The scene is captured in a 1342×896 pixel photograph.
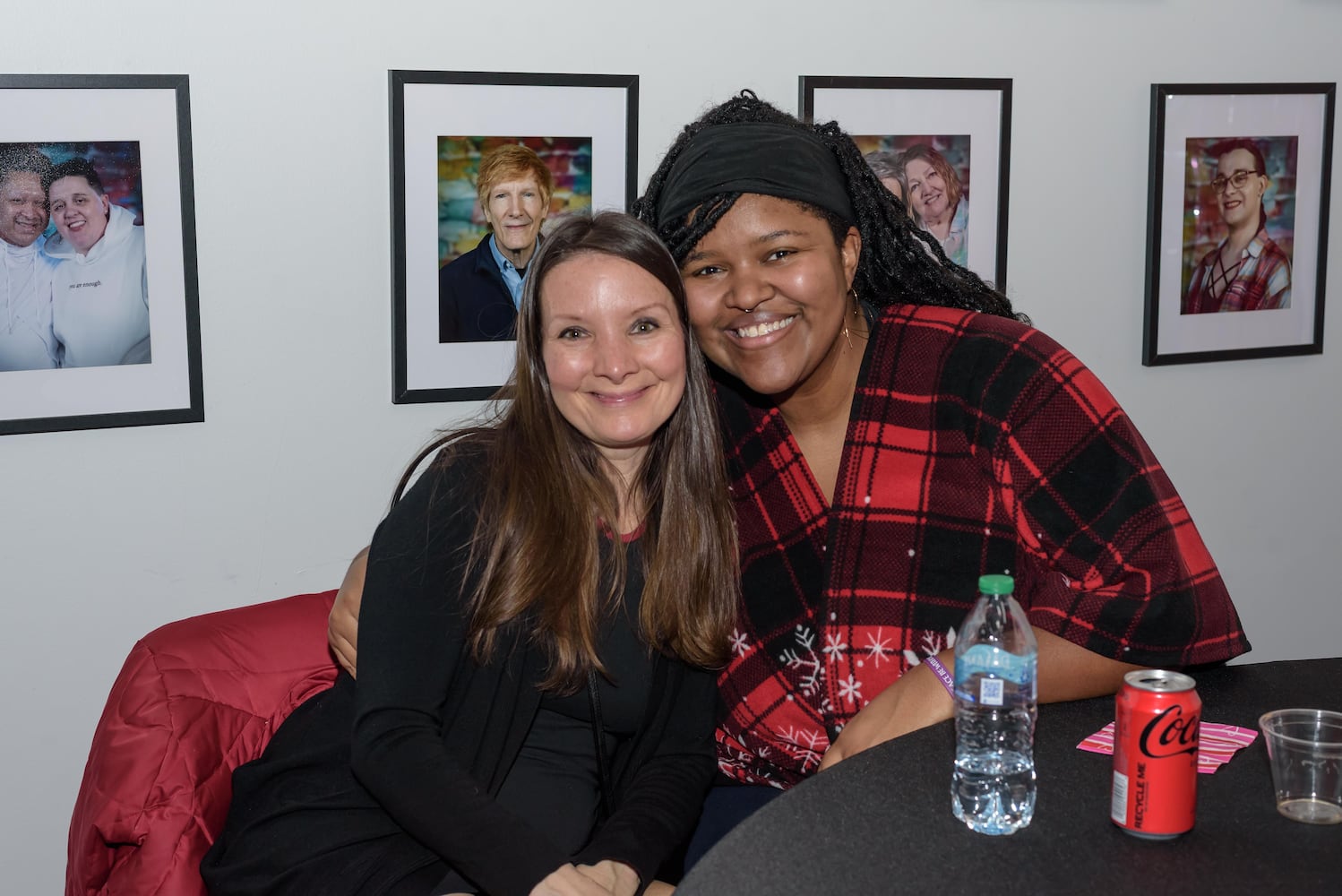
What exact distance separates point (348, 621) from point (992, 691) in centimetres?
114

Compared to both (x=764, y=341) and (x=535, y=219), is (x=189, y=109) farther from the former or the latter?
(x=764, y=341)

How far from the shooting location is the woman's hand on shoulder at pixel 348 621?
2.24m

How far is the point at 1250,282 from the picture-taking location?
4.05m

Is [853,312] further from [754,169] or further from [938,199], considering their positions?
[938,199]

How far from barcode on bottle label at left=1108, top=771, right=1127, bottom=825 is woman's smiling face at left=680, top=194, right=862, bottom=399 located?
0.95m

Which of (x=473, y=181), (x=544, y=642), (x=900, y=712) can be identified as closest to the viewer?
(x=900, y=712)

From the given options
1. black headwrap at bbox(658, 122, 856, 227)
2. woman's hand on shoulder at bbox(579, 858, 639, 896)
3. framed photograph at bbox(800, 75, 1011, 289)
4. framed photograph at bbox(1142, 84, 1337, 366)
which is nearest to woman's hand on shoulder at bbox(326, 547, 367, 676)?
woman's hand on shoulder at bbox(579, 858, 639, 896)

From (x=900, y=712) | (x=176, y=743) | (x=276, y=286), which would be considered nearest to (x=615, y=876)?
(x=900, y=712)

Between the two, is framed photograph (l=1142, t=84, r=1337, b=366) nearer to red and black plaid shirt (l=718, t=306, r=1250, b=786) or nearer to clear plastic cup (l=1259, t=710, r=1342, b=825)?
red and black plaid shirt (l=718, t=306, r=1250, b=786)

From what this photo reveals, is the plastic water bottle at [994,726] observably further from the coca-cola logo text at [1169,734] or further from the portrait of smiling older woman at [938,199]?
the portrait of smiling older woman at [938,199]

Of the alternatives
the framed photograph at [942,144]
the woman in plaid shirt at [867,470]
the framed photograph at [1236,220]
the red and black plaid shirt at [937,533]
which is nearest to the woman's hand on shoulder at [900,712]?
the woman in plaid shirt at [867,470]

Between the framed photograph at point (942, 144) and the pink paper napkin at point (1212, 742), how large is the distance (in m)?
2.10

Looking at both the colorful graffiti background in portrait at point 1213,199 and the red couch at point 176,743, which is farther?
the colorful graffiti background in portrait at point 1213,199

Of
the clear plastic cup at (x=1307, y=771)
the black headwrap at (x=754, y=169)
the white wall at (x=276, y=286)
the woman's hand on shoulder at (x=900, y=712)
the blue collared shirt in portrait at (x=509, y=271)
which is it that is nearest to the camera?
the clear plastic cup at (x=1307, y=771)
